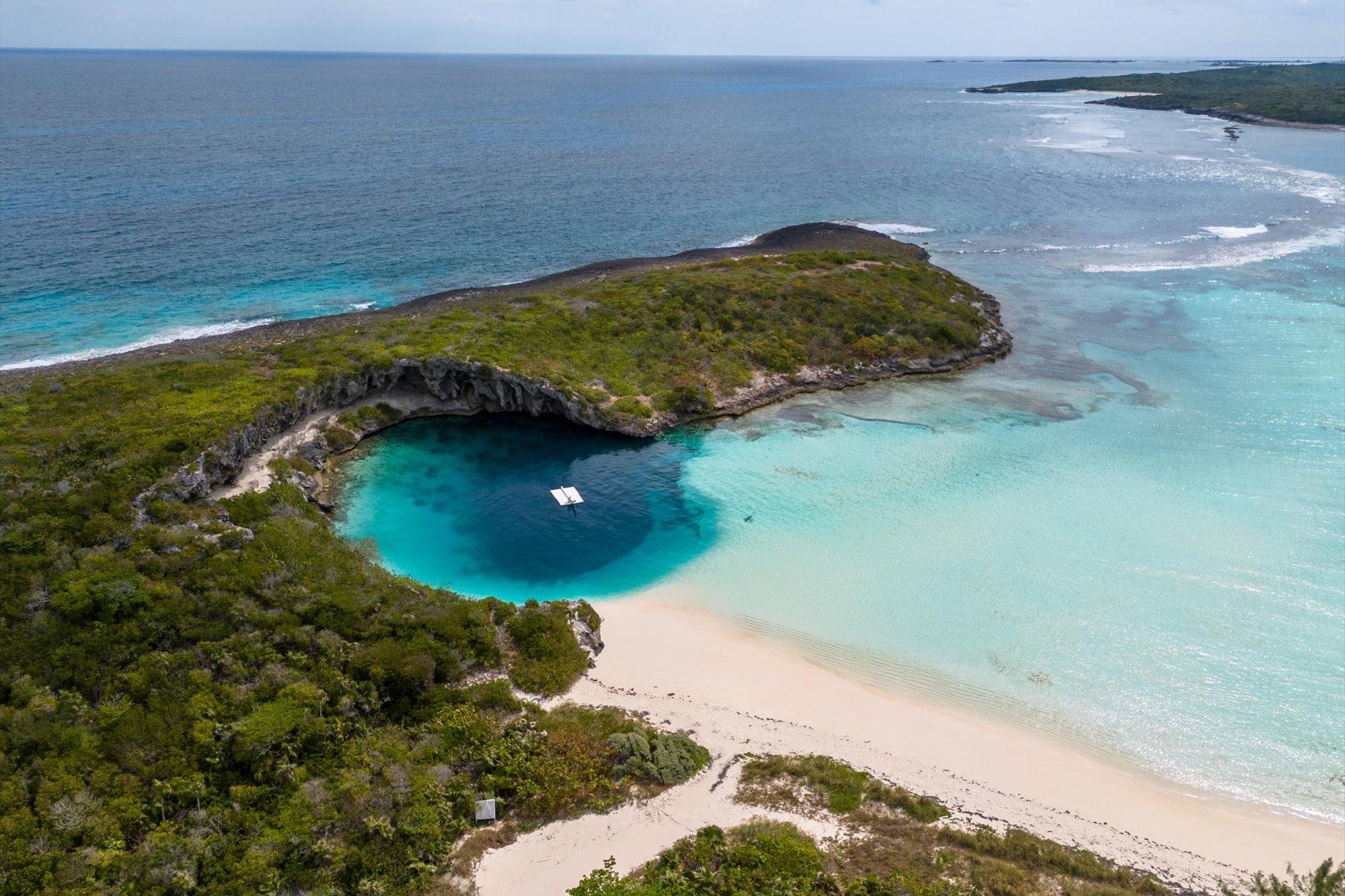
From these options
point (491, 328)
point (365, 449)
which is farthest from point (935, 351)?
point (365, 449)

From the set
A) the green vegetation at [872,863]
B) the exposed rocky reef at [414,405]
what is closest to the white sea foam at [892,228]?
the exposed rocky reef at [414,405]

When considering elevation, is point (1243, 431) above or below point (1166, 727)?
above

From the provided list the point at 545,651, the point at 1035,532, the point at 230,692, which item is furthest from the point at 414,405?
the point at 1035,532

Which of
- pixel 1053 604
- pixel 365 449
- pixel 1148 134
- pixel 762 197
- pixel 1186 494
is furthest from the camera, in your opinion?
pixel 1148 134

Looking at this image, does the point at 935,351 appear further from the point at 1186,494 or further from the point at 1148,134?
the point at 1148,134

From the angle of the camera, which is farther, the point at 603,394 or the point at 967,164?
the point at 967,164

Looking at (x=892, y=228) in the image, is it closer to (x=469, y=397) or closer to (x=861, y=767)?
(x=469, y=397)

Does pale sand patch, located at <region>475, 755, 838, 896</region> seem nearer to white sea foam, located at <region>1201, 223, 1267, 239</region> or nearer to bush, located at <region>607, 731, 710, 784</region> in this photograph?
bush, located at <region>607, 731, 710, 784</region>
